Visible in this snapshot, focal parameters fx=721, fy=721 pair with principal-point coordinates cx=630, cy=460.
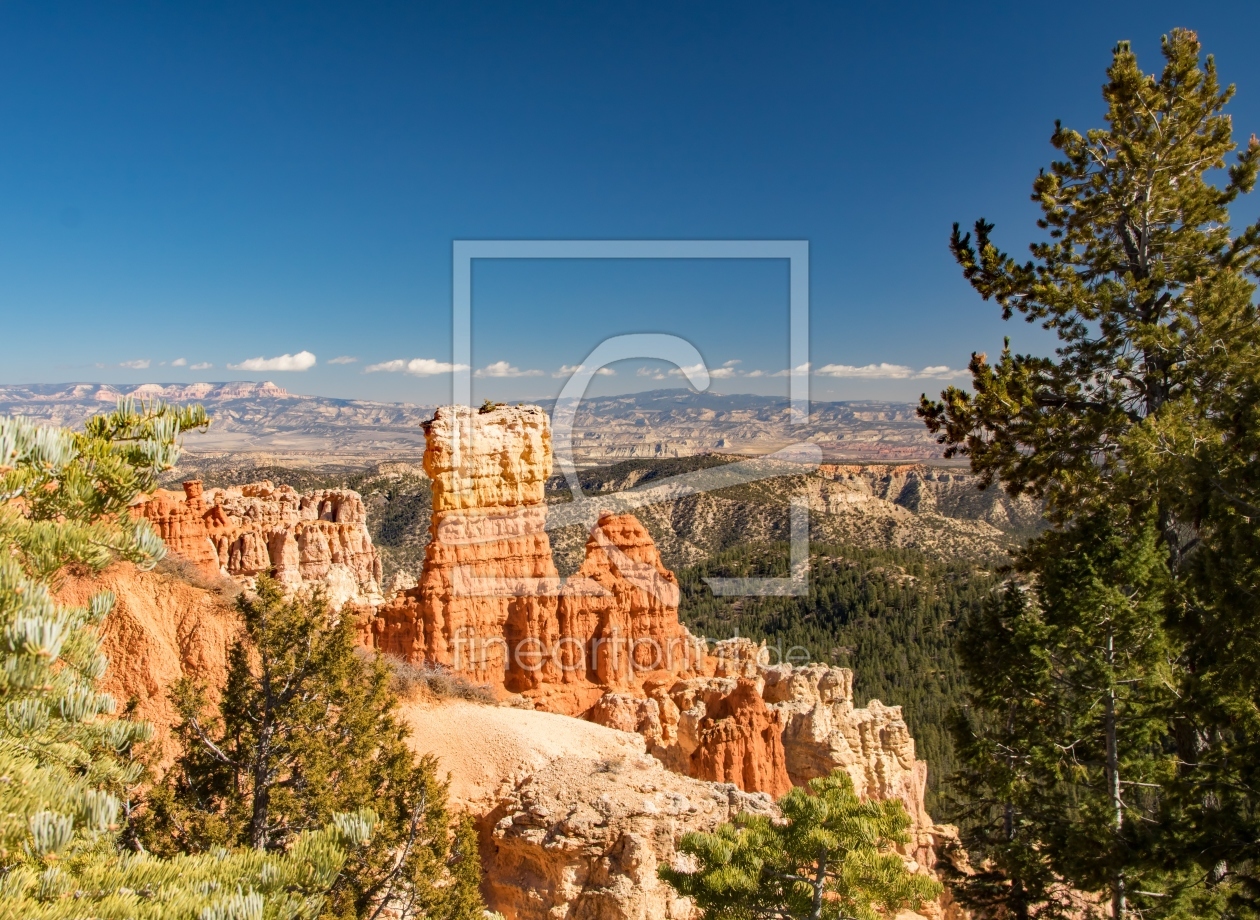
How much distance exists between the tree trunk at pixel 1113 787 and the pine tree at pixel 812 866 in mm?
2054

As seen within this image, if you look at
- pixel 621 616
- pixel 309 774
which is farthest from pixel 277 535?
pixel 309 774

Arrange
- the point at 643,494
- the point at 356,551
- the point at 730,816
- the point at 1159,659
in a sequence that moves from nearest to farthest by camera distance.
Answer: the point at 1159,659
the point at 730,816
the point at 356,551
the point at 643,494

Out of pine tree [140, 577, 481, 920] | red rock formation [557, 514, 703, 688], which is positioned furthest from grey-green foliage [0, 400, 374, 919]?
red rock formation [557, 514, 703, 688]

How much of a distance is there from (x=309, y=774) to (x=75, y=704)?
5945mm

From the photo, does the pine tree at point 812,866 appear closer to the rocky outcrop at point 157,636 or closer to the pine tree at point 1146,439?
the pine tree at point 1146,439

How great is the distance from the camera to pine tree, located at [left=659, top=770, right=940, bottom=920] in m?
8.70

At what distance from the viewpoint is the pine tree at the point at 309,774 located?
377 inches

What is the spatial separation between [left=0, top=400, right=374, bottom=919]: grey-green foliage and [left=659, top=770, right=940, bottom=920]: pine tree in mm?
5740

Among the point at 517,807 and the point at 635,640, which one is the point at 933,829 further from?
the point at 517,807

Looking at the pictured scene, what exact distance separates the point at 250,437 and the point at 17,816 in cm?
21315

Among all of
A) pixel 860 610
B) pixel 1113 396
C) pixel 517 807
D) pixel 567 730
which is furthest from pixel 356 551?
pixel 860 610

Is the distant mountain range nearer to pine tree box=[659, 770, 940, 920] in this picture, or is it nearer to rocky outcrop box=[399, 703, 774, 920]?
rocky outcrop box=[399, 703, 774, 920]

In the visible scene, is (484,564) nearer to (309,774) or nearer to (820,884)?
(309,774)

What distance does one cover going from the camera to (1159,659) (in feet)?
28.5
